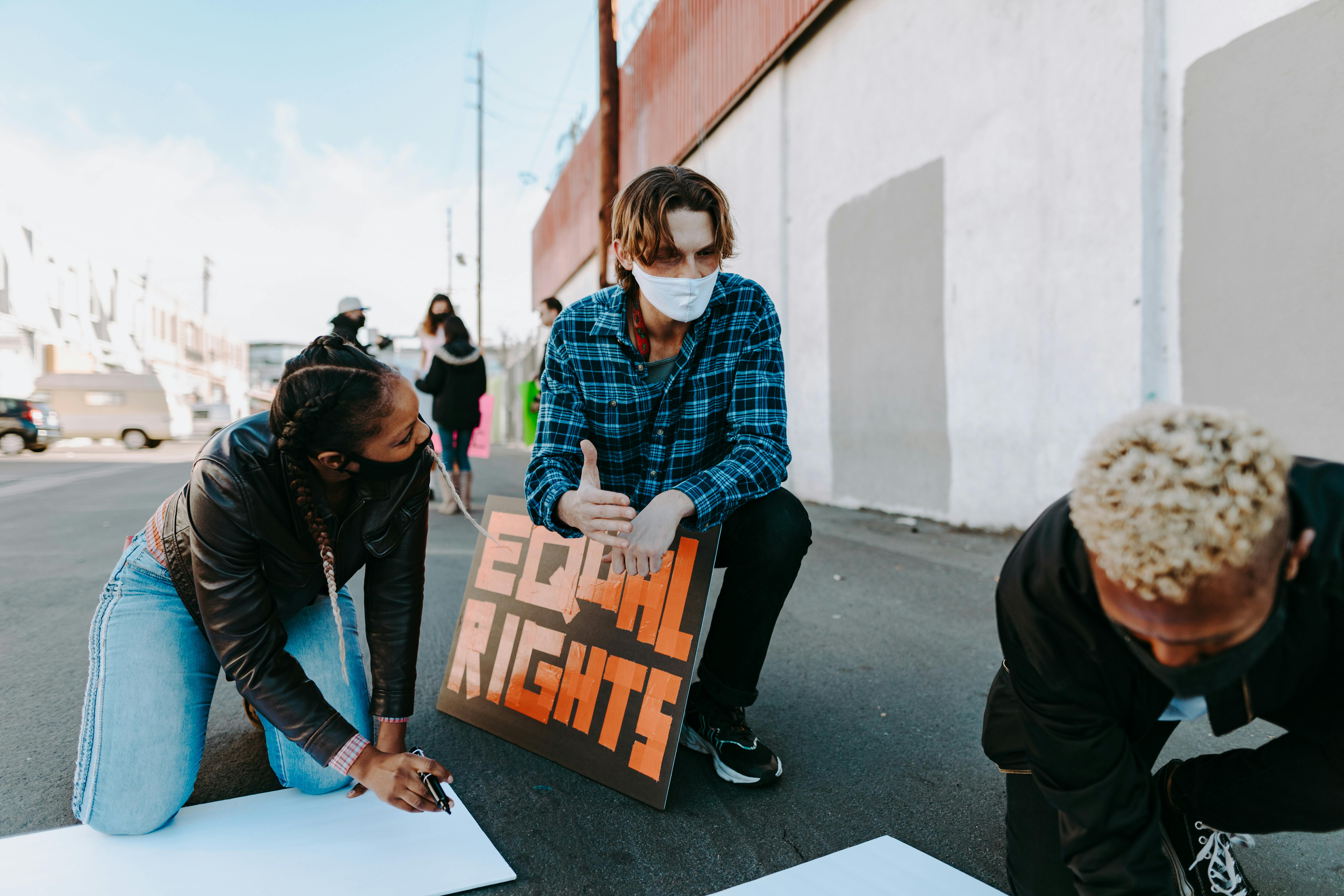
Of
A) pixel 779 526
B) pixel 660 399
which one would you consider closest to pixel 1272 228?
pixel 779 526

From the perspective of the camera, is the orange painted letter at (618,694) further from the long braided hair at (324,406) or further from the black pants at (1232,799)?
the black pants at (1232,799)

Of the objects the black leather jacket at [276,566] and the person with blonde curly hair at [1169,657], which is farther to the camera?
the black leather jacket at [276,566]

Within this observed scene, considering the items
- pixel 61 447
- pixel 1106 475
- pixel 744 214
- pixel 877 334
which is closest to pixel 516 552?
pixel 1106 475

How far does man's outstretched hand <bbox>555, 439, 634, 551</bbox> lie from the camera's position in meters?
1.73

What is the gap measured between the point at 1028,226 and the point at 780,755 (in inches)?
178

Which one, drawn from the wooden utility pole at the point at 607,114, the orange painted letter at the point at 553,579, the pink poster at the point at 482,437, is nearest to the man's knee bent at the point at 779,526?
the orange painted letter at the point at 553,579

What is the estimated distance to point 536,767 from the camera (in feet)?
6.80

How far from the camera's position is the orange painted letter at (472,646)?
2.40 metres

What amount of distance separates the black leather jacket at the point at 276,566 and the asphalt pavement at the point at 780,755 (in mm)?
359

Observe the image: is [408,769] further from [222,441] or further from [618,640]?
[222,441]

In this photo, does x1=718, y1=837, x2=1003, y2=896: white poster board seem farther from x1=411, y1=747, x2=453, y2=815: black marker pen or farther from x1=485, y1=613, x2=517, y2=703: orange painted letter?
x1=485, y1=613, x2=517, y2=703: orange painted letter

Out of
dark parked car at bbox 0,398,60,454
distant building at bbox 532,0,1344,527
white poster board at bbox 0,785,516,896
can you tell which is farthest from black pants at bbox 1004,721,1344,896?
dark parked car at bbox 0,398,60,454

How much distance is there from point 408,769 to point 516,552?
98cm

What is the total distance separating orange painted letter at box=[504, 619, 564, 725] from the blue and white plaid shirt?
0.38 m
